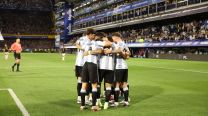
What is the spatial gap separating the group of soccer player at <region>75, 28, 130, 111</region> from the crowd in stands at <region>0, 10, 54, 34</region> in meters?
105

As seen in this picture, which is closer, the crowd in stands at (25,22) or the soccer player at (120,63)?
the soccer player at (120,63)

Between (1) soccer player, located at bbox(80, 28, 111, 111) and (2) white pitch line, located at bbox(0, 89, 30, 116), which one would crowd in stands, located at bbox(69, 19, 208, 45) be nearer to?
(2) white pitch line, located at bbox(0, 89, 30, 116)

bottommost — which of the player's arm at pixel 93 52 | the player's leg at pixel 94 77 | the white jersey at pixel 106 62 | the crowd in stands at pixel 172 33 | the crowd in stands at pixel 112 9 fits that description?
the player's leg at pixel 94 77

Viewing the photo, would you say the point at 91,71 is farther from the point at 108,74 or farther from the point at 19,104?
the point at 19,104

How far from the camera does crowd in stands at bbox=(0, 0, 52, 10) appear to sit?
11738 centimetres

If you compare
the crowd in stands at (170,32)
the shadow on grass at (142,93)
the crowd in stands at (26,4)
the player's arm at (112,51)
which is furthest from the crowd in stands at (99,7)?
the player's arm at (112,51)

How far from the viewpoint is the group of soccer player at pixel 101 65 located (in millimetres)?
10727

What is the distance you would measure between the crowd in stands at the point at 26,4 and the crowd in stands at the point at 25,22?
2.27 meters

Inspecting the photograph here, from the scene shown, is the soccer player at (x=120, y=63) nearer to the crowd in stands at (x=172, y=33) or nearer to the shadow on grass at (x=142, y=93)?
the shadow on grass at (x=142, y=93)

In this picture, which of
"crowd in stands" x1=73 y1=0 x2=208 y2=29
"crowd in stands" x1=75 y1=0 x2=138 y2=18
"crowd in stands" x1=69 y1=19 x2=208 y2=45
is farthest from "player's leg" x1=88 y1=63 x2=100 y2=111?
"crowd in stands" x1=75 y1=0 x2=138 y2=18

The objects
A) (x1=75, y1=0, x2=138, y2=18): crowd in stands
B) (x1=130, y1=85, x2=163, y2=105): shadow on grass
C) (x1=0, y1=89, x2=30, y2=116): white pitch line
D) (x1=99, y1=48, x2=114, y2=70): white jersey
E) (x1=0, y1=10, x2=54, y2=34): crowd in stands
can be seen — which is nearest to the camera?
(x1=0, y1=89, x2=30, y2=116): white pitch line

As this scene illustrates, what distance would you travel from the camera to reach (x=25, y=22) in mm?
118438

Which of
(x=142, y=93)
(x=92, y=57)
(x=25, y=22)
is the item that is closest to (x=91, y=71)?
(x=92, y=57)

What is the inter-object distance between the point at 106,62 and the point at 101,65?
175mm
